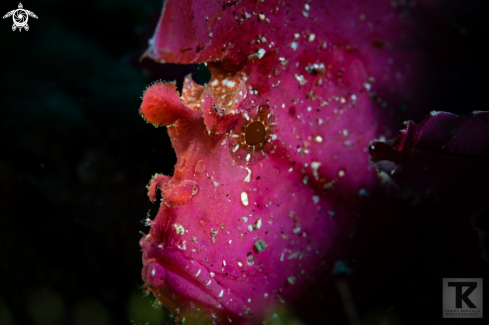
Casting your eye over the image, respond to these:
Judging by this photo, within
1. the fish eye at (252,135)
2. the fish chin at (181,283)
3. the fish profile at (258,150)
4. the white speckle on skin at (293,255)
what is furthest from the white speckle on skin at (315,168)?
the fish chin at (181,283)

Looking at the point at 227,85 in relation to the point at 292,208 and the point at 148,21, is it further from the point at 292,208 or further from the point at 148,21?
the point at 148,21

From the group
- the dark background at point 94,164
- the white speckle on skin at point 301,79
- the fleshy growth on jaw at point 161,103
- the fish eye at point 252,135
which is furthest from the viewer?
the dark background at point 94,164

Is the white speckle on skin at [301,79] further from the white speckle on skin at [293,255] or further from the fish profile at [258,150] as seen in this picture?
the white speckle on skin at [293,255]

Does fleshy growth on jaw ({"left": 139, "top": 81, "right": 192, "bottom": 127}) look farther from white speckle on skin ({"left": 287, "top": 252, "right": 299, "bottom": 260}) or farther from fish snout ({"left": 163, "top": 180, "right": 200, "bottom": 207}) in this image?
white speckle on skin ({"left": 287, "top": 252, "right": 299, "bottom": 260})


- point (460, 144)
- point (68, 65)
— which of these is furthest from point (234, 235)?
point (68, 65)

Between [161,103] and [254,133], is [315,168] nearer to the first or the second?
[254,133]

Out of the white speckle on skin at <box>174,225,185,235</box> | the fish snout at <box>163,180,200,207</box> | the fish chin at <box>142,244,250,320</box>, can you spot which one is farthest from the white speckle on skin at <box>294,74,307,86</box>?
the fish chin at <box>142,244,250,320</box>

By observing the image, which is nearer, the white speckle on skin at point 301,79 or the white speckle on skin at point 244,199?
the white speckle on skin at point 244,199

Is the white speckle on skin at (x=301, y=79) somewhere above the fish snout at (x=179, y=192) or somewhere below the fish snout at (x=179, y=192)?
above
